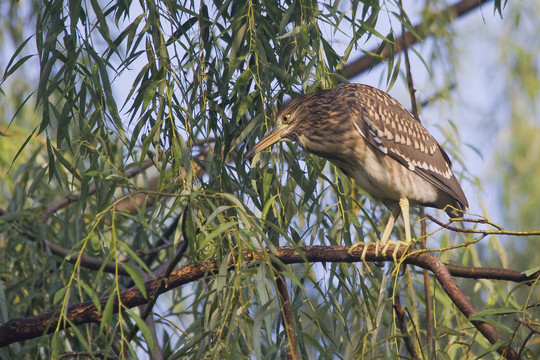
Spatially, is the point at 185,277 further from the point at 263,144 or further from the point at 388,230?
the point at 388,230

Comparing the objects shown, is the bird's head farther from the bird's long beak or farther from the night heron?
the bird's long beak

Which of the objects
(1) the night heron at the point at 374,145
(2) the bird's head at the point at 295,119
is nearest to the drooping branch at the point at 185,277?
(1) the night heron at the point at 374,145

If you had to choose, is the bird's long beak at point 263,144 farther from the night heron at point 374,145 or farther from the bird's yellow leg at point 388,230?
the bird's yellow leg at point 388,230

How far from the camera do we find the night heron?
3090mm

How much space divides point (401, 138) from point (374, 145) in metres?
0.28

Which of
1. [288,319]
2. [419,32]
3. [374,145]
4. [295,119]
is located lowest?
[288,319]

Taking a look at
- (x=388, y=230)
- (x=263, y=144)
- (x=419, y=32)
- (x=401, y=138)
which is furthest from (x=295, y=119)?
(x=419, y=32)

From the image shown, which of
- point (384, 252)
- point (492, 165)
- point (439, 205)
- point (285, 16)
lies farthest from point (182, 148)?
point (492, 165)

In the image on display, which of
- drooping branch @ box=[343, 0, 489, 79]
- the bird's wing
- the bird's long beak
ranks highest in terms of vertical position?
drooping branch @ box=[343, 0, 489, 79]

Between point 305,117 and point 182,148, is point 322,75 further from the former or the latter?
point 305,117

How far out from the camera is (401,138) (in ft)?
11.0

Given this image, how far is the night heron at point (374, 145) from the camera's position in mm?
3090

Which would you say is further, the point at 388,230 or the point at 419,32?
the point at 419,32

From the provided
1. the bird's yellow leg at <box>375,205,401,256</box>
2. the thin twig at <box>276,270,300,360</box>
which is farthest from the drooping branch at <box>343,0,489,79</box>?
the thin twig at <box>276,270,300,360</box>
